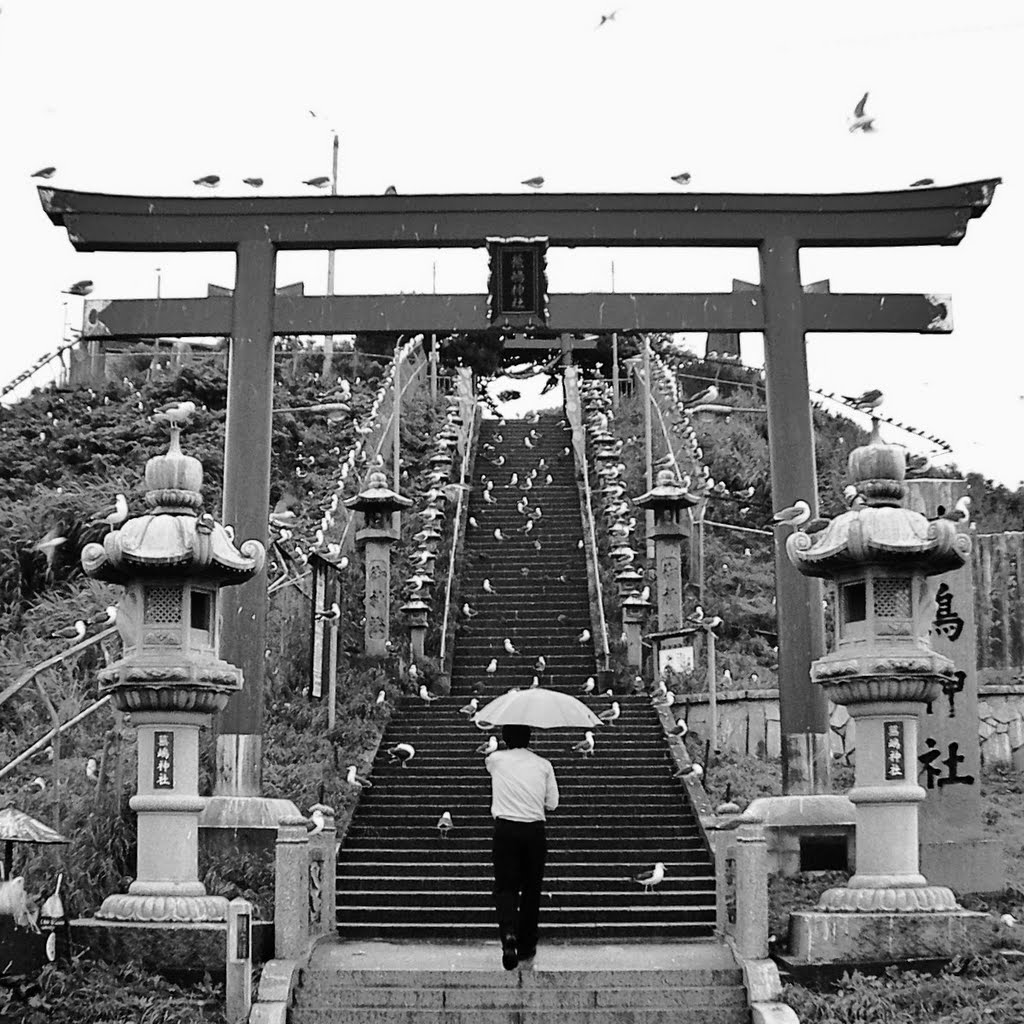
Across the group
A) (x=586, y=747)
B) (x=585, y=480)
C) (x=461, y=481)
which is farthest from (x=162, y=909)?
(x=461, y=481)

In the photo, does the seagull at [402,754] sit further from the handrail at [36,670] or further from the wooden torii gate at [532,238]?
the handrail at [36,670]

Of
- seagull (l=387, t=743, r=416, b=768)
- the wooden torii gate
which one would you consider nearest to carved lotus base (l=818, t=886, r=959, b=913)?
the wooden torii gate

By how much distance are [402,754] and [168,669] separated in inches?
195

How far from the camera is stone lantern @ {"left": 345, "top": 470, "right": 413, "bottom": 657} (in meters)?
21.5

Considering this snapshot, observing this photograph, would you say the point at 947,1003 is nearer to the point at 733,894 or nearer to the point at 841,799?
the point at 733,894

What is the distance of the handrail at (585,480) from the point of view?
71.2 ft

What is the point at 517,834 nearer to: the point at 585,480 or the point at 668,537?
the point at 668,537

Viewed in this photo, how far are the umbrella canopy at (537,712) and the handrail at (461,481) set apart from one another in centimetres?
933

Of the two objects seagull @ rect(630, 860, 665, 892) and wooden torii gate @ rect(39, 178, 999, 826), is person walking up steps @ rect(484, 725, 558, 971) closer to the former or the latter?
seagull @ rect(630, 860, 665, 892)

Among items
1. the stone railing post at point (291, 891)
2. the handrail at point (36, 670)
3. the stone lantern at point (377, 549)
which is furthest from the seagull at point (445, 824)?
the stone lantern at point (377, 549)

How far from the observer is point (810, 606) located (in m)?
16.3

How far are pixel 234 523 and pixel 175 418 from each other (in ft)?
8.83

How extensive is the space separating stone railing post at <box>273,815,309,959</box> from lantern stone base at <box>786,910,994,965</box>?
355 cm

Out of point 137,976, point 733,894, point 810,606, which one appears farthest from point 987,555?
point 137,976
